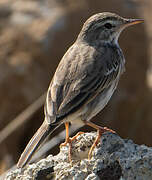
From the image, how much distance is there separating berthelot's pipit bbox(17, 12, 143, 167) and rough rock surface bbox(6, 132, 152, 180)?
15cm

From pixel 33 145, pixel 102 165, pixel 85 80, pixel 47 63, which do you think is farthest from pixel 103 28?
pixel 47 63

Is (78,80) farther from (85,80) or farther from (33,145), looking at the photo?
(33,145)

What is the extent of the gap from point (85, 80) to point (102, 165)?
5.00 feet

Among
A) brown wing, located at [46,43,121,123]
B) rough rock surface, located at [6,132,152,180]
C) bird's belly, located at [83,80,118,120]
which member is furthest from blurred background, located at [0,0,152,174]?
rough rock surface, located at [6,132,152,180]

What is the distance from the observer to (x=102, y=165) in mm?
4996

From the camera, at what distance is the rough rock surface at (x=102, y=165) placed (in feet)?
15.9

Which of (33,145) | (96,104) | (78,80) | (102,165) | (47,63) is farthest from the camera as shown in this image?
(47,63)

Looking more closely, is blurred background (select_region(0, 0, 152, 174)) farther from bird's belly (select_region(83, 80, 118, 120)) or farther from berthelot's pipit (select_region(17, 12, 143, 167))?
bird's belly (select_region(83, 80, 118, 120))

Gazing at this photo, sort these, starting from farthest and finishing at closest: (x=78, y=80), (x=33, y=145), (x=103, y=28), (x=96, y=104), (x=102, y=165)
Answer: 1. (x=103, y=28)
2. (x=96, y=104)
3. (x=78, y=80)
4. (x=33, y=145)
5. (x=102, y=165)

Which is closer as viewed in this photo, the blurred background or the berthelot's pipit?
the berthelot's pipit

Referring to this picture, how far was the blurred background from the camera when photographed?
10312 millimetres

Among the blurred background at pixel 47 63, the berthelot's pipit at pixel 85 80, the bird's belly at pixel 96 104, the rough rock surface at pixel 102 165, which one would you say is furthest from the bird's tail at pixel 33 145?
the blurred background at pixel 47 63

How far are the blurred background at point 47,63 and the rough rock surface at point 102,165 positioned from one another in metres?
4.45

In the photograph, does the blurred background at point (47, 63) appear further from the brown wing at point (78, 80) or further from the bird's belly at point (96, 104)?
the bird's belly at point (96, 104)
